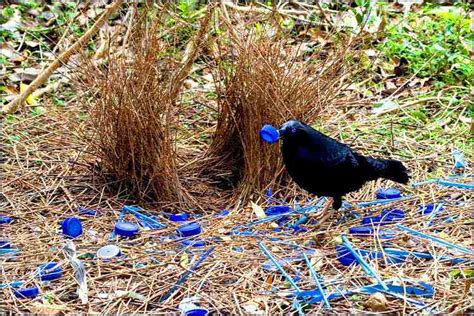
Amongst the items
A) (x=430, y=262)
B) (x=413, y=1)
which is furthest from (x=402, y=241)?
(x=413, y=1)

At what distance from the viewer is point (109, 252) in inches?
124

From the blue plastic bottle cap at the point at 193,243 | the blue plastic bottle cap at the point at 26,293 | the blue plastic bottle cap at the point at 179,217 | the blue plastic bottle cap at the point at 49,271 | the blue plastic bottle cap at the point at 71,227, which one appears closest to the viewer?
the blue plastic bottle cap at the point at 26,293

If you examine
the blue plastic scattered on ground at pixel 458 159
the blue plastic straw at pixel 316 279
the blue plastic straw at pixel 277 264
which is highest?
the blue plastic scattered on ground at pixel 458 159

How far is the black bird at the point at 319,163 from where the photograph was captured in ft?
11.2

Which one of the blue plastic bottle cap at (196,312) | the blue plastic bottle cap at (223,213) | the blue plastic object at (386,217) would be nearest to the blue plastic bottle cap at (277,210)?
the blue plastic bottle cap at (223,213)

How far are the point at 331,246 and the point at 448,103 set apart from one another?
2291 millimetres

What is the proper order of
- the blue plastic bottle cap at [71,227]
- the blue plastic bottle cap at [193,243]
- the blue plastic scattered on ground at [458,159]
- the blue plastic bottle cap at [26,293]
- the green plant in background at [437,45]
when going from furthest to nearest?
the green plant in background at [437,45], the blue plastic scattered on ground at [458,159], the blue plastic bottle cap at [71,227], the blue plastic bottle cap at [193,243], the blue plastic bottle cap at [26,293]

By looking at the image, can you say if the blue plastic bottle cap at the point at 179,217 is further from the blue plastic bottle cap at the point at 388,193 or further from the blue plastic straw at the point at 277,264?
the blue plastic bottle cap at the point at 388,193

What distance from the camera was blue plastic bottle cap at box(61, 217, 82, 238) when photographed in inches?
132

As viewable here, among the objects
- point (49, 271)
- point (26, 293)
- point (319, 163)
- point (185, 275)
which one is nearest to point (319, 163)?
point (319, 163)

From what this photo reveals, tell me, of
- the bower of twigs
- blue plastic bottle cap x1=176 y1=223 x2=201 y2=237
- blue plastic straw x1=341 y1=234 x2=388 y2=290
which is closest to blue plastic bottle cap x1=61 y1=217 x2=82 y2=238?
the bower of twigs

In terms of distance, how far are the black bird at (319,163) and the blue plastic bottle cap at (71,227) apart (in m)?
1.03

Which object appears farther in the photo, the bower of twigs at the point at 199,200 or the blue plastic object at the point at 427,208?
the blue plastic object at the point at 427,208

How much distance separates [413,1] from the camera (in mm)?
6516
